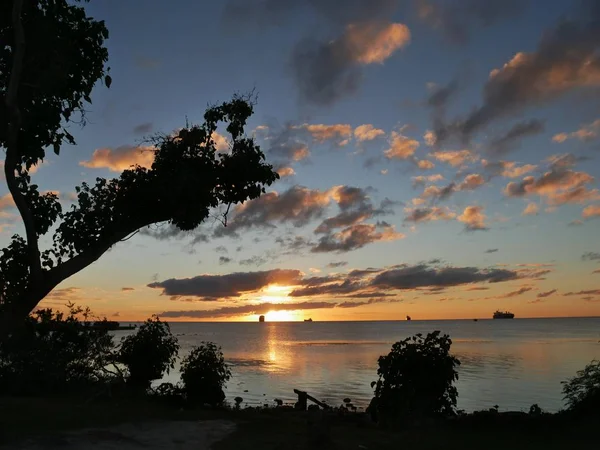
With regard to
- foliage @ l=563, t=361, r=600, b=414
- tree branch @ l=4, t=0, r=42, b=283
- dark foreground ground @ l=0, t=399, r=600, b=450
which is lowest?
dark foreground ground @ l=0, t=399, r=600, b=450

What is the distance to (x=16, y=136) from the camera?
52.7ft

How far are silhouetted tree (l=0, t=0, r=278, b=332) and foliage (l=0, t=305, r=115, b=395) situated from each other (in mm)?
3204

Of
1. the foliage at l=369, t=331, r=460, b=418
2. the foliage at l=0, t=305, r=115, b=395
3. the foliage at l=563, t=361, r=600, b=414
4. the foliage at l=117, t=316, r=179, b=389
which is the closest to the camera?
the foliage at l=369, t=331, r=460, b=418

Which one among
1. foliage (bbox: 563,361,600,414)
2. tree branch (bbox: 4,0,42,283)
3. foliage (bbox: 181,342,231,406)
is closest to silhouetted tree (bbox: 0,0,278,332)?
tree branch (bbox: 4,0,42,283)

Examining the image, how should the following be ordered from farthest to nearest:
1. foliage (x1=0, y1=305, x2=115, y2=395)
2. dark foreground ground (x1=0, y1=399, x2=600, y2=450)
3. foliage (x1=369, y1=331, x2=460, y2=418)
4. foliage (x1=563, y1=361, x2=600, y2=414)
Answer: foliage (x1=0, y1=305, x2=115, y2=395)
foliage (x1=563, y1=361, x2=600, y2=414)
foliage (x1=369, y1=331, x2=460, y2=418)
dark foreground ground (x1=0, y1=399, x2=600, y2=450)

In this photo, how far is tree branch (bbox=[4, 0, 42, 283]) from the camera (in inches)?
604

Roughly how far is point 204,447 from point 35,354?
11949 millimetres

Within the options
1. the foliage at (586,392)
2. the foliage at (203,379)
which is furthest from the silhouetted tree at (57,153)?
the foliage at (586,392)

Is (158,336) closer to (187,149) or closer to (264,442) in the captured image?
(187,149)

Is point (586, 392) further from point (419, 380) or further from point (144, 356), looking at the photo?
point (144, 356)

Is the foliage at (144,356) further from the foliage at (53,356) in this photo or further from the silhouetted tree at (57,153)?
the silhouetted tree at (57,153)

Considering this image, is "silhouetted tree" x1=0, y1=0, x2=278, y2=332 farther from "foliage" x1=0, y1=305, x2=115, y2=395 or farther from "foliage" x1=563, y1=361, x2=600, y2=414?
"foliage" x1=563, y1=361, x2=600, y2=414

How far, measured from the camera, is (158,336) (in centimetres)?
2520

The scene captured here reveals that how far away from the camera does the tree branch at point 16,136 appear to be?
15.4 meters
